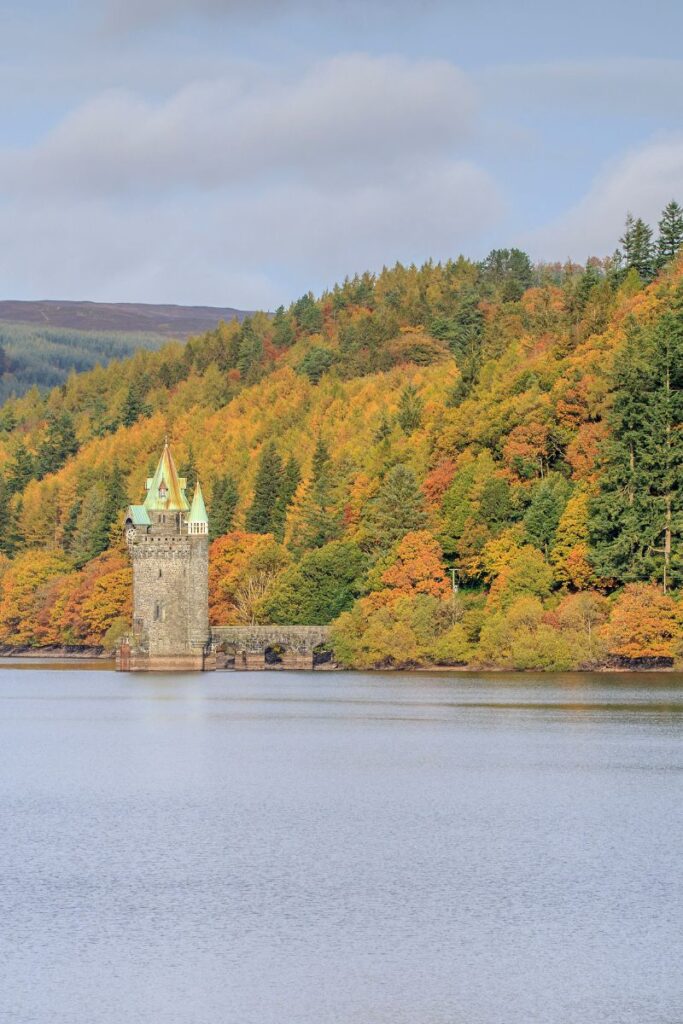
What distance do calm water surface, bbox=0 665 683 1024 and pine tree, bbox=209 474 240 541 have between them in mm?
72930

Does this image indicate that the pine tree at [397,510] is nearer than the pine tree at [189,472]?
Yes

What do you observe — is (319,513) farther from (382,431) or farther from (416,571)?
(416,571)

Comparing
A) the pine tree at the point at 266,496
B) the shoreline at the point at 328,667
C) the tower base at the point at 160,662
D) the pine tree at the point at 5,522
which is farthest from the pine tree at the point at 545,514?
the pine tree at the point at 5,522

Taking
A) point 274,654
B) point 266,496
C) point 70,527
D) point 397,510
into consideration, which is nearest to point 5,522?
point 70,527

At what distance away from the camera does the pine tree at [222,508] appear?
138750 millimetres

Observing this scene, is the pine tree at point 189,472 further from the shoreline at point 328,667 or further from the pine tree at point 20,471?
the pine tree at point 20,471

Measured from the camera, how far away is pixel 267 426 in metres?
174

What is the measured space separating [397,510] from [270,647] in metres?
12.5

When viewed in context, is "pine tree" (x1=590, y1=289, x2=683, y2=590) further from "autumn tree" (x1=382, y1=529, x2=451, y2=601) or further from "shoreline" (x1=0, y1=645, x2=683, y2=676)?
"autumn tree" (x1=382, y1=529, x2=451, y2=601)

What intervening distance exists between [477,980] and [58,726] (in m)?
44.1

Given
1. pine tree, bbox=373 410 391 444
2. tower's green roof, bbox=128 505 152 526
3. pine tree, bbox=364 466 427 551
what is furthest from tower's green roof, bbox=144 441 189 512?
pine tree, bbox=373 410 391 444

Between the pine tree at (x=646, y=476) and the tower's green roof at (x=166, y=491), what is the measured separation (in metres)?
32.5

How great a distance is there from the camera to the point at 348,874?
35.2m

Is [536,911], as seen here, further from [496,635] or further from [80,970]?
[496,635]
